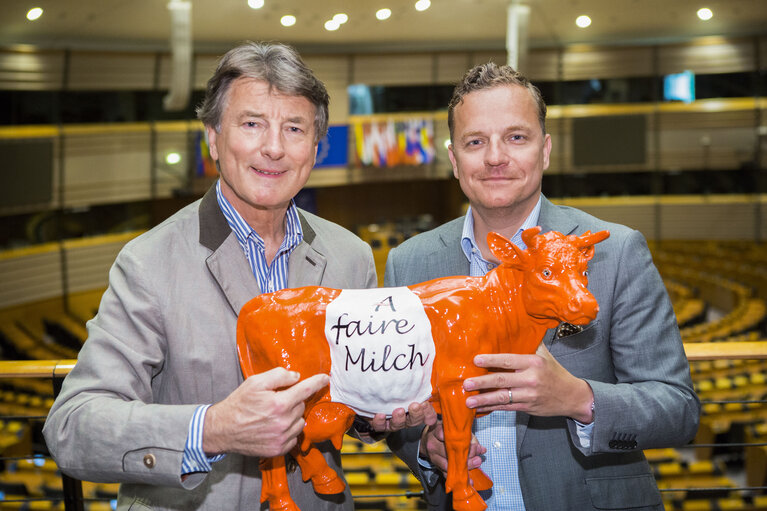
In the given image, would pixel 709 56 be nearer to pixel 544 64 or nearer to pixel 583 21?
pixel 544 64

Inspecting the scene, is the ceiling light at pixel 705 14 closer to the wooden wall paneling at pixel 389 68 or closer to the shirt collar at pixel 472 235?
the wooden wall paneling at pixel 389 68

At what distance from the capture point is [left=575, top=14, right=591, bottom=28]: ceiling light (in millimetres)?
13516

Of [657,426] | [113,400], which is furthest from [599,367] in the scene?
[113,400]

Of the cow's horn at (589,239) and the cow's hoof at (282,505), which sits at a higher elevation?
the cow's horn at (589,239)

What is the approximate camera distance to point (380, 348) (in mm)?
1363

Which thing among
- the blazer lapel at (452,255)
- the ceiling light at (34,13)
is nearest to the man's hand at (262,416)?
the blazer lapel at (452,255)

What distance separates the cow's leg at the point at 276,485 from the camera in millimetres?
1424

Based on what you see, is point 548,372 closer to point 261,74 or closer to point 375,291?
point 375,291

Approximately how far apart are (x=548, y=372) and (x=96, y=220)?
14159 millimetres

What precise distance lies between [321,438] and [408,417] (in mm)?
202

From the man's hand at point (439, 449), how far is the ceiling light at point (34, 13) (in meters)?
11.8

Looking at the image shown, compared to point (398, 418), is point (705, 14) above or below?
above

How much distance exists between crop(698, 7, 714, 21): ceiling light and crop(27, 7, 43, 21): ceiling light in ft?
39.8

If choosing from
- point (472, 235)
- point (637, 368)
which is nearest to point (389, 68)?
point (472, 235)
